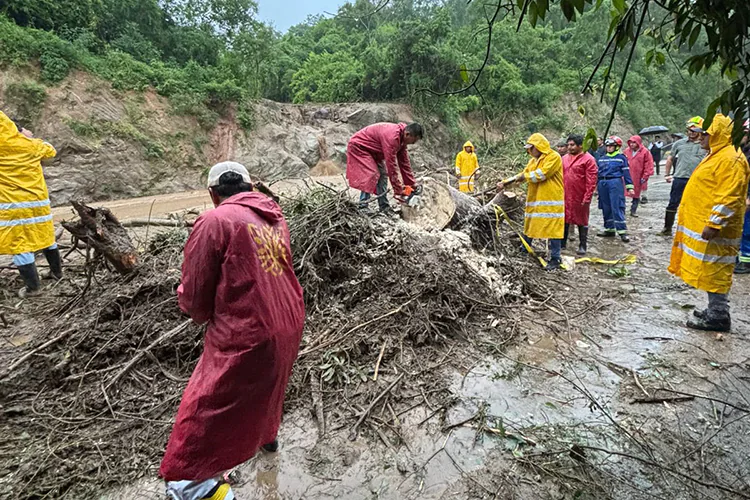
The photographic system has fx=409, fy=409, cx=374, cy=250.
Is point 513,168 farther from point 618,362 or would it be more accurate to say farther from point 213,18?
point 213,18

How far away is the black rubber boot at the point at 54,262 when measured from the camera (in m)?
4.67

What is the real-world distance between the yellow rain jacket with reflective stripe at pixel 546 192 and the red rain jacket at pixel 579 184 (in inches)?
36.5

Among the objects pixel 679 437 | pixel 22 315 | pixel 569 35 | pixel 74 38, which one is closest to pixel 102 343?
pixel 22 315

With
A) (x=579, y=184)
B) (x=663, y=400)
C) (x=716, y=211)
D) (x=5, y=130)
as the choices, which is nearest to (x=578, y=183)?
(x=579, y=184)

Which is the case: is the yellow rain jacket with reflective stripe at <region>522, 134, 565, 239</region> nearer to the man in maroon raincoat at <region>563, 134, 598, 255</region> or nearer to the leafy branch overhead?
the man in maroon raincoat at <region>563, 134, 598, 255</region>

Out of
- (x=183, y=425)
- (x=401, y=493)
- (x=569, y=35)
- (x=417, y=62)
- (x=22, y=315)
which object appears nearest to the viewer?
(x=183, y=425)

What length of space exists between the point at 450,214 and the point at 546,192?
1.27m

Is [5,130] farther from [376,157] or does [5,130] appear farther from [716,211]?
[716,211]

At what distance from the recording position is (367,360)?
312cm

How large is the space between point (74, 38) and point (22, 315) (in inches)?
451

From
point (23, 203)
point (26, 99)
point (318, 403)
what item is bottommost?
point (318, 403)

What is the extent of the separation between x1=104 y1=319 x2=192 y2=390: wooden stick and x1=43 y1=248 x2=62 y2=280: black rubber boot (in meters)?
2.70

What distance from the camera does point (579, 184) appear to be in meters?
A: 5.89

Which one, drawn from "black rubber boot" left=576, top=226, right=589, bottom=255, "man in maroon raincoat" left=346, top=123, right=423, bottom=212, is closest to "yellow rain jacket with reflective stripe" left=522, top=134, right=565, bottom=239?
"black rubber boot" left=576, top=226, right=589, bottom=255
